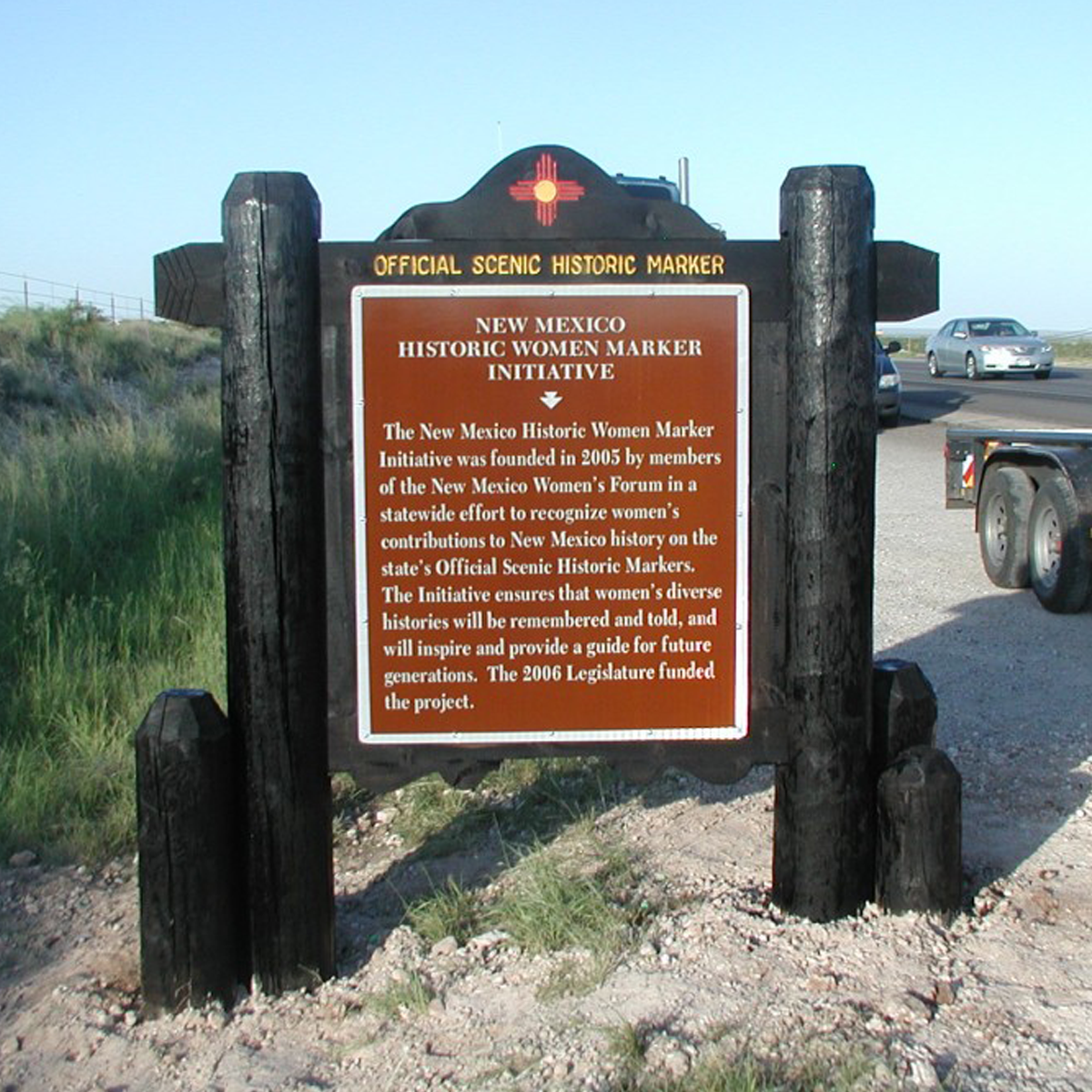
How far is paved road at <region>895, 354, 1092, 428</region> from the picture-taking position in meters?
23.0

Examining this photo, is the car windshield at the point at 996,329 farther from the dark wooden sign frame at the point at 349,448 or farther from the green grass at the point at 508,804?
the dark wooden sign frame at the point at 349,448

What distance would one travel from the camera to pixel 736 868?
4426mm

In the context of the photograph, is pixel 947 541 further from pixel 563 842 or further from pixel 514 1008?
pixel 514 1008

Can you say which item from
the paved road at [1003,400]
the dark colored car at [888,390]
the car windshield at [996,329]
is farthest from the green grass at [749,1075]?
the car windshield at [996,329]

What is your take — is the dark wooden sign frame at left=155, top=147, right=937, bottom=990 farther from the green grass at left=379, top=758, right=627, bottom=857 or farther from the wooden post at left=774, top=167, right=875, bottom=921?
the green grass at left=379, top=758, right=627, bottom=857

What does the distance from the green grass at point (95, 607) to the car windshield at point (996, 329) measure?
24.4 m

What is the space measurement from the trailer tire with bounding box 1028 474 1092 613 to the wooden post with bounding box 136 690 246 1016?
19.9 ft

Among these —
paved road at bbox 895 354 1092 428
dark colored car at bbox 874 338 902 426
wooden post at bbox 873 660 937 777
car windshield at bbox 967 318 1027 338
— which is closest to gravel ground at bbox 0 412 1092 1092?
wooden post at bbox 873 660 937 777

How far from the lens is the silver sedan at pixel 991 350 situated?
1359 inches

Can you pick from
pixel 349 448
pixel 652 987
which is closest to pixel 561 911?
pixel 652 987

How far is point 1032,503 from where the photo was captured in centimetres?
929

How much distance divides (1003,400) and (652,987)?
84.6 ft

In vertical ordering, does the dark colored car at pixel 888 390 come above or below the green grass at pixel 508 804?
above

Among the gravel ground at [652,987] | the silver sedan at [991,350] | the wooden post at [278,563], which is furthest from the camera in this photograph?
the silver sedan at [991,350]
